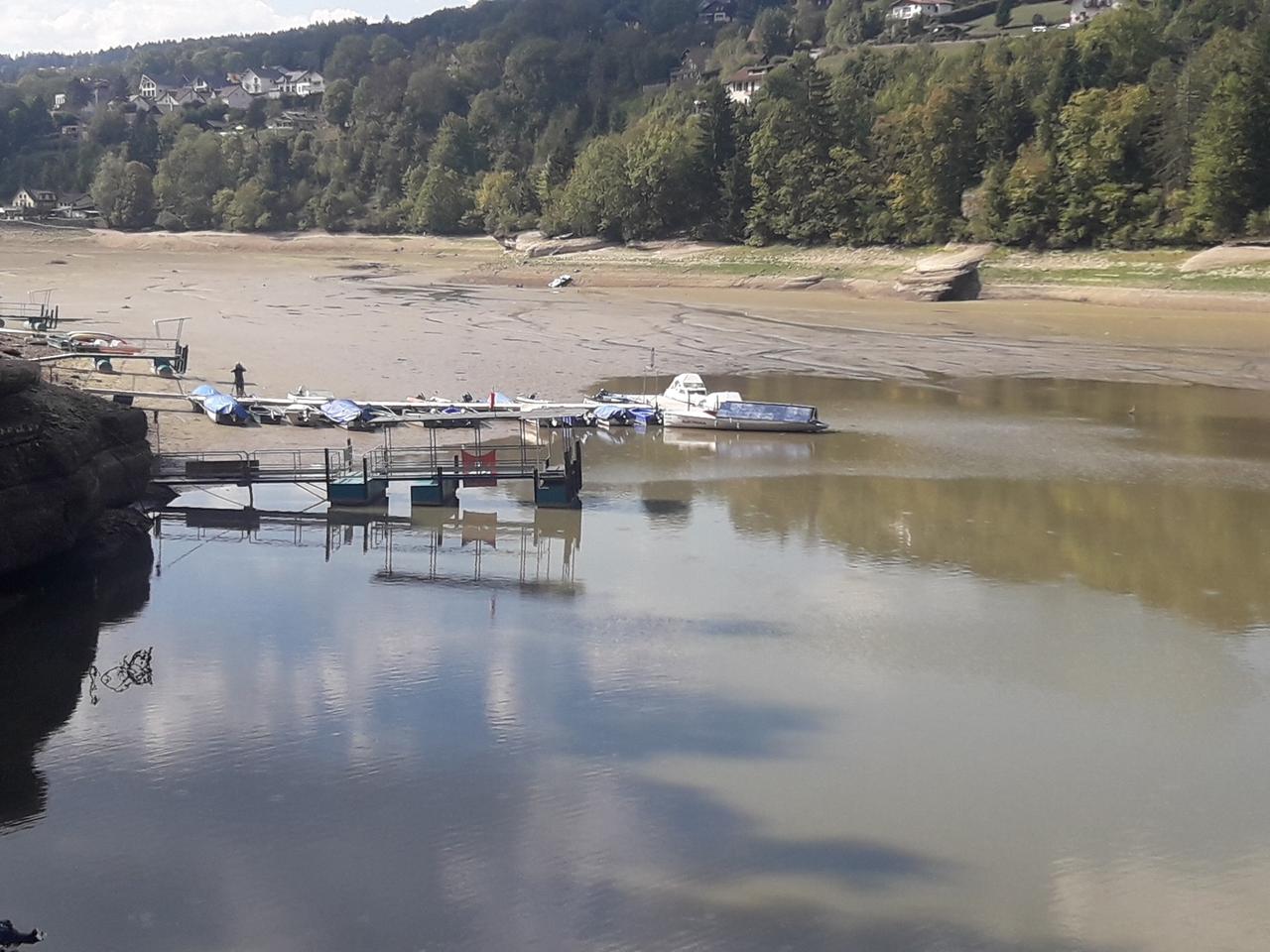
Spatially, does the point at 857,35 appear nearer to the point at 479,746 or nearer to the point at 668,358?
the point at 668,358

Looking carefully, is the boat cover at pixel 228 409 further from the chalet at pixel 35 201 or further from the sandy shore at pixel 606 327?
the chalet at pixel 35 201

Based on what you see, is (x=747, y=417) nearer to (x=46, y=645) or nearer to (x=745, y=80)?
(x=46, y=645)

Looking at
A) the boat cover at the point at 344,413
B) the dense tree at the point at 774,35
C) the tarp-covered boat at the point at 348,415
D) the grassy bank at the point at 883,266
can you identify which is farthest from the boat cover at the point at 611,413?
the dense tree at the point at 774,35

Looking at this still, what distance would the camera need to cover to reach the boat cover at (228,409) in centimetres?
4031

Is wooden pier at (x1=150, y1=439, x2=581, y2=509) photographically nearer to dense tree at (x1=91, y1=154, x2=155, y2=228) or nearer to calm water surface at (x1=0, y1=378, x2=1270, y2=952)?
calm water surface at (x1=0, y1=378, x2=1270, y2=952)

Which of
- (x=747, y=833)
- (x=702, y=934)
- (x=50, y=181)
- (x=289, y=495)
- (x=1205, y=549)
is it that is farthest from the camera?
(x=50, y=181)

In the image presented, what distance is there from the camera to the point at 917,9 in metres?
179

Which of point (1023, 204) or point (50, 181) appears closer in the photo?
point (1023, 204)

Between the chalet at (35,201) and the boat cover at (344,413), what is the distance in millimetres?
133318

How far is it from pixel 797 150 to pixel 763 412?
64.9m

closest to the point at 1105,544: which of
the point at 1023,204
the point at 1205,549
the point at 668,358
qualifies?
the point at 1205,549

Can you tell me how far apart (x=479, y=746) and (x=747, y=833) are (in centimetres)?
422

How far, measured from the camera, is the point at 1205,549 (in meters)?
28.4

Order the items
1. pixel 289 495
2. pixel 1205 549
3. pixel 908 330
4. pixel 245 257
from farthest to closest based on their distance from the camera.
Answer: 1. pixel 245 257
2. pixel 908 330
3. pixel 289 495
4. pixel 1205 549
